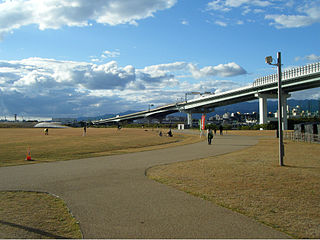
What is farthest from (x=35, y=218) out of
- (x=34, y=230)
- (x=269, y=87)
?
(x=269, y=87)

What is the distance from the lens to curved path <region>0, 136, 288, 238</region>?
5.35m

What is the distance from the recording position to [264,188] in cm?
867

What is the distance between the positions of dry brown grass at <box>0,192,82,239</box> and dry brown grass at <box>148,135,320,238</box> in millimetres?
3795

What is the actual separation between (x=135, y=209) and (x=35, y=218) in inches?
91.2

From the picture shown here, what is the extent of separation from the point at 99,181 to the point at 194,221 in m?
5.39

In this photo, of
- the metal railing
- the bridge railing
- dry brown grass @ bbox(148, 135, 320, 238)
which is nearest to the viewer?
dry brown grass @ bbox(148, 135, 320, 238)

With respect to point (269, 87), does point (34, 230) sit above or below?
below

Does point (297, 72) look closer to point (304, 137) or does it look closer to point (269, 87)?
point (269, 87)

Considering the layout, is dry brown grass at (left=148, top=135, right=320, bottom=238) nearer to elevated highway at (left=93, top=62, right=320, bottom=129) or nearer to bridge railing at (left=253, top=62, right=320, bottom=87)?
bridge railing at (left=253, top=62, right=320, bottom=87)

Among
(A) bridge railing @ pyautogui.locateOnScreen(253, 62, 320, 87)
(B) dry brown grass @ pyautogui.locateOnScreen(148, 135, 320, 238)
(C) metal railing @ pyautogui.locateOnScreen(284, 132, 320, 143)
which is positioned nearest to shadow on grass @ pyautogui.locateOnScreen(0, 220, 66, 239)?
(B) dry brown grass @ pyautogui.locateOnScreen(148, 135, 320, 238)

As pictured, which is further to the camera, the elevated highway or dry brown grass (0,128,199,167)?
the elevated highway

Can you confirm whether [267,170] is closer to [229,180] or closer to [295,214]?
[229,180]

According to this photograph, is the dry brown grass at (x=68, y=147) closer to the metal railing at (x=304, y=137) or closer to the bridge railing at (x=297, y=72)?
the metal railing at (x=304, y=137)

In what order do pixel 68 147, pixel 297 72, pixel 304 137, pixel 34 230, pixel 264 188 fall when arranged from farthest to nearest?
pixel 297 72
pixel 304 137
pixel 68 147
pixel 264 188
pixel 34 230
